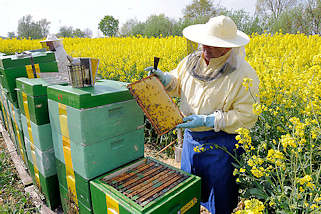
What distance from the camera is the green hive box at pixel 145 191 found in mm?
1449

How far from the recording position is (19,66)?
107 inches

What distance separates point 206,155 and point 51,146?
1589 mm

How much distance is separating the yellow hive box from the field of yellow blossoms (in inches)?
22.5

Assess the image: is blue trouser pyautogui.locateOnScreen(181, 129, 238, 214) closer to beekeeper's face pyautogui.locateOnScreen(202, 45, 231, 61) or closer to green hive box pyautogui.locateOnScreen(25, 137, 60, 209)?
beekeeper's face pyautogui.locateOnScreen(202, 45, 231, 61)

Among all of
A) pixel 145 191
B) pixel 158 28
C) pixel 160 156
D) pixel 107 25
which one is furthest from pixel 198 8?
pixel 145 191

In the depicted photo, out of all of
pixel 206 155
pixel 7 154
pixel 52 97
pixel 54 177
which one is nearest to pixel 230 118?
pixel 206 155

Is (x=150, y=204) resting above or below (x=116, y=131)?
below

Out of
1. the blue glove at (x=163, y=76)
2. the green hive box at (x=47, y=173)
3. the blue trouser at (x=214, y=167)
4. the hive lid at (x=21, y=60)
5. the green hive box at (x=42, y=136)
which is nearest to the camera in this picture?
the blue trouser at (x=214, y=167)

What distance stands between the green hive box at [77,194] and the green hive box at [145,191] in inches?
3.8

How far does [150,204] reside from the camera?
1.41 meters

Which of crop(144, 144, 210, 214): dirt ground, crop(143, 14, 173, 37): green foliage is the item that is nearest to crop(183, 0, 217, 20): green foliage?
crop(143, 14, 173, 37): green foliage

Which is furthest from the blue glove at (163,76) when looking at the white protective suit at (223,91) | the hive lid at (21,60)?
the hive lid at (21,60)

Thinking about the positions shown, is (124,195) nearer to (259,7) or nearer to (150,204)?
(150,204)

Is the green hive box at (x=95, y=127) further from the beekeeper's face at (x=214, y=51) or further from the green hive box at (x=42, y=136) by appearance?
the beekeeper's face at (x=214, y=51)
